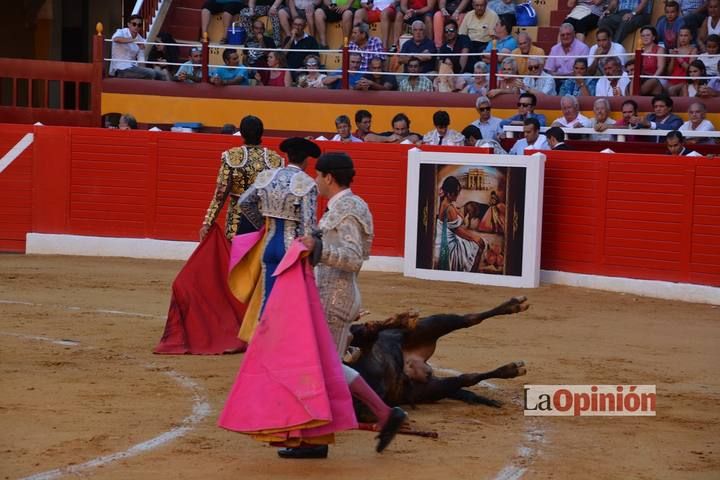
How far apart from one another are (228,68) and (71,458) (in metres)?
10.8

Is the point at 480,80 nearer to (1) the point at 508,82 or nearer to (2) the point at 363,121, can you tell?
(1) the point at 508,82

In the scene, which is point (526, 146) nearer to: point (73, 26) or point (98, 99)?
point (98, 99)

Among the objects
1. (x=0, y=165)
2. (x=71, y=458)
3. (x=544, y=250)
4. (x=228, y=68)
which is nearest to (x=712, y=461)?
(x=71, y=458)

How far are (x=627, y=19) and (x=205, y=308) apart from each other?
770 centimetres

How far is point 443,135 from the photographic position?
1280 centimetres

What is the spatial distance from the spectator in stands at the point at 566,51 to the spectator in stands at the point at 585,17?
44cm

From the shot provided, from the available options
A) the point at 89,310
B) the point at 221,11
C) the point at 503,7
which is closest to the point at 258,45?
the point at 221,11

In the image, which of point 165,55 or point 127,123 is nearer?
point 127,123

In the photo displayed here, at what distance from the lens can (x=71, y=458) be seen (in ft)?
17.3

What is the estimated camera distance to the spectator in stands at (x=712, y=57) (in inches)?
509

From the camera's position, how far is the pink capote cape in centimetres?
508

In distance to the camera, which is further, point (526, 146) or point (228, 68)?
point (228, 68)

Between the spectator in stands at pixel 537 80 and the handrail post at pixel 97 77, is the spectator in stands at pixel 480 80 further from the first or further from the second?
the handrail post at pixel 97 77

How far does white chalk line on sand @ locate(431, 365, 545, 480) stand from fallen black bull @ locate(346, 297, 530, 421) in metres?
0.31
